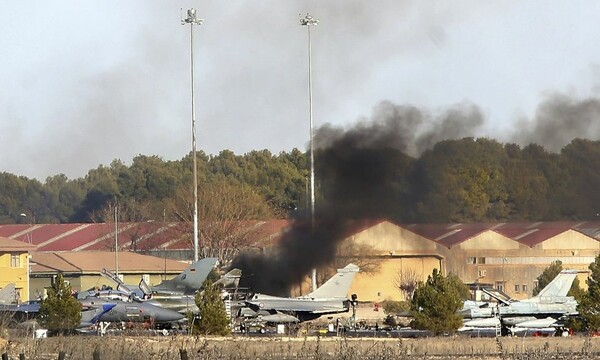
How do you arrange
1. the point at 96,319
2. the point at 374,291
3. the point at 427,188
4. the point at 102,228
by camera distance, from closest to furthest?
1. the point at 96,319
2. the point at 427,188
3. the point at 374,291
4. the point at 102,228

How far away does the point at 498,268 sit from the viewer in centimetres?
9388

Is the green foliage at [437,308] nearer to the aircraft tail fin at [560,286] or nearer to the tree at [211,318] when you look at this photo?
the aircraft tail fin at [560,286]

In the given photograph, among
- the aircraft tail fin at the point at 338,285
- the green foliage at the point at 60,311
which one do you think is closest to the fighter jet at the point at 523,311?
the aircraft tail fin at the point at 338,285

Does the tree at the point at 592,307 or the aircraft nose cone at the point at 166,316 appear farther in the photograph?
the aircraft nose cone at the point at 166,316

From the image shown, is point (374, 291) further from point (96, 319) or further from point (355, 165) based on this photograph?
point (96, 319)

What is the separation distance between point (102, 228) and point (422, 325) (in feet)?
241

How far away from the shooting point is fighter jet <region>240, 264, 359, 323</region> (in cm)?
7431

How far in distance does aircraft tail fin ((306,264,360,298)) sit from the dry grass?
16.0 metres

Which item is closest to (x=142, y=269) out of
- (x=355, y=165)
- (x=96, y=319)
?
(x=355, y=165)

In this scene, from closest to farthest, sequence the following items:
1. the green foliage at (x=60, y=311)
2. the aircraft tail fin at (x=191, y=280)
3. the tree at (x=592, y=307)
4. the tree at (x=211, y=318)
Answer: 1. the green foliage at (x=60, y=311)
2. the tree at (x=211, y=318)
3. the tree at (x=592, y=307)
4. the aircraft tail fin at (x=191, y=280)

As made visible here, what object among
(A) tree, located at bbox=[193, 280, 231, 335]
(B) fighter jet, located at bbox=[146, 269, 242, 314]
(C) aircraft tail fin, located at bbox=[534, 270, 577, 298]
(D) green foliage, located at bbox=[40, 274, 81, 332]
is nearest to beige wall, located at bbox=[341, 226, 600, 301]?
(C) aircraft tail fin, located at bbox=[534, 270, 577, 298]

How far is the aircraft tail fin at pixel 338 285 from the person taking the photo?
253 ft

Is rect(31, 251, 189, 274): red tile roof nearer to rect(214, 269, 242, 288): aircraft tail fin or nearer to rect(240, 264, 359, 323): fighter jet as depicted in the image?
rect(214, 269, 242, 288): aircraft tail fin

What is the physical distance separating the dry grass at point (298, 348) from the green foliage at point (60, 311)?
6847mm
